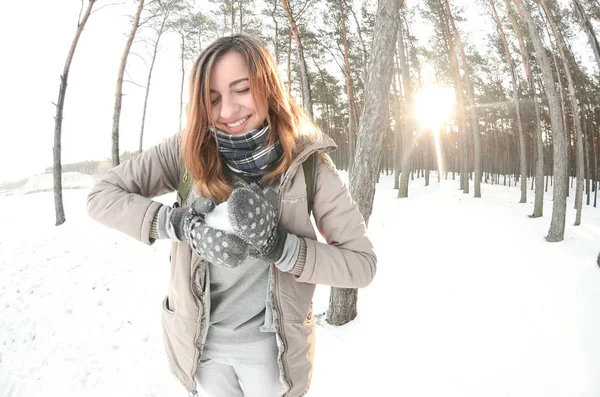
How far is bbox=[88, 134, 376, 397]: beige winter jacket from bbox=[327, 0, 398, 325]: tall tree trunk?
7.88ft

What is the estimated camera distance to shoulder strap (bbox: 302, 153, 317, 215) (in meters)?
1.30

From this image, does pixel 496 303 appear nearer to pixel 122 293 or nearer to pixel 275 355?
pixel 275 355

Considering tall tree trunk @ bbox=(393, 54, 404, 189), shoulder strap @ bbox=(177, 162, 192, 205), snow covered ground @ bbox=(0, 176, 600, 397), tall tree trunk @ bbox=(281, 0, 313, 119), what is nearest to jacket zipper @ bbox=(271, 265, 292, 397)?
shoulder strap @ bbox=(177, 162, 192, 205)

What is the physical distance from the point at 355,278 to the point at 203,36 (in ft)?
64.7

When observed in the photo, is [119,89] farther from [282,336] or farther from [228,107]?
[282,336]

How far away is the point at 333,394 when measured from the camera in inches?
119

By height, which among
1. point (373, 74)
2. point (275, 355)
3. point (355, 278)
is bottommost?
point (275, 355)

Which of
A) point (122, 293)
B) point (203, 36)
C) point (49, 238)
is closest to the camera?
point (122, 293)

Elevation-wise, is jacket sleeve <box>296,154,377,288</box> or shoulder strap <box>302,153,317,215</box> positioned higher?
shoulder strap <box>302,153,317,215</box>

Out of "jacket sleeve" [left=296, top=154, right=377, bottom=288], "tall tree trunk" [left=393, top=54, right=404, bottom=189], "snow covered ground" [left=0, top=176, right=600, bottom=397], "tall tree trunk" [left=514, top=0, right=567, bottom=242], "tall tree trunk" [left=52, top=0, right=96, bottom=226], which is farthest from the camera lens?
"tall tree trunk" [left=393, top=54, right=404, bottom=189]

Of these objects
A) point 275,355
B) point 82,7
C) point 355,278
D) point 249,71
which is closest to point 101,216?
point 249,71

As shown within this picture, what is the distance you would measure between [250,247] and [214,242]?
0.43 ft

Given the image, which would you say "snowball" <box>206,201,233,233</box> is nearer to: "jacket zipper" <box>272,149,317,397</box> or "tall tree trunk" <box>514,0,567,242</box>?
"jacket zipper" <box>272,149,317,397</box>

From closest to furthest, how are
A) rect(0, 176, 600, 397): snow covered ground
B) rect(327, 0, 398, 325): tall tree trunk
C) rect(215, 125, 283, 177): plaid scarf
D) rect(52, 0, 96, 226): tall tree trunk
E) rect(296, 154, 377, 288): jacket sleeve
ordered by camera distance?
rect(296, 154, 377, 288): jacket sleeve → rect(215, 125, 283, 177): plaid scarf → rect(0, 176, 600, 397): snow covered ground → rect(327, 0, 398, 325): tall tree trunk → rect(52, 0, 96, 226): tall tree trunk
